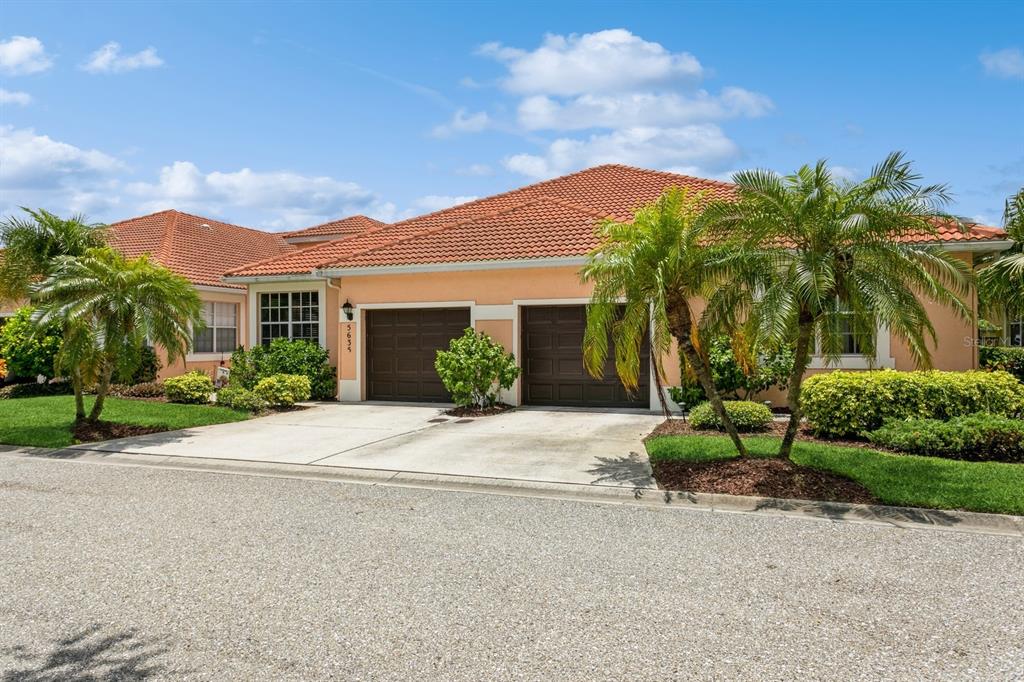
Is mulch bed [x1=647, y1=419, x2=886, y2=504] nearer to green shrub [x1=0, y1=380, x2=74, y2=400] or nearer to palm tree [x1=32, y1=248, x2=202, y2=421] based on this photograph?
palm tree [x1=32, y1=248, x2=202, y2=421]

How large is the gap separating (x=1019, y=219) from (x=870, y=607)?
55.5 ft

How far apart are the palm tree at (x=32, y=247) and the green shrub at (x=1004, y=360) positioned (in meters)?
19.9

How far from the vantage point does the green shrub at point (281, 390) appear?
15.4 meters

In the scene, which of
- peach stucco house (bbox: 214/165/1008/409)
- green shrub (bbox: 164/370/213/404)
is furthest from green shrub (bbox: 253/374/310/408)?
green shrub (bbox: 164/370/213/404)

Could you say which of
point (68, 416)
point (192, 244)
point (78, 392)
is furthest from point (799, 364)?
point (192, 244)

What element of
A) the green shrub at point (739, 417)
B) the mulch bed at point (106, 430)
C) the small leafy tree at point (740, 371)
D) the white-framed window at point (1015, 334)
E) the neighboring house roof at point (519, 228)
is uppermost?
the neighboring house roof at point (519, 228)

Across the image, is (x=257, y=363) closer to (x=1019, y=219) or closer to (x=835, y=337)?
(x=835, y=337)

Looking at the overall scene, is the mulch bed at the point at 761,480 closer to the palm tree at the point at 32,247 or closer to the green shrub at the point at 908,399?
the green shrub at the point at 908,399

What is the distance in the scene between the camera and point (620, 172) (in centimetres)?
2019

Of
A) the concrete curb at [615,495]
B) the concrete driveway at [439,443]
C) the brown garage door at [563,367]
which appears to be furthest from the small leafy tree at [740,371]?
the concrete curb at [615,495]

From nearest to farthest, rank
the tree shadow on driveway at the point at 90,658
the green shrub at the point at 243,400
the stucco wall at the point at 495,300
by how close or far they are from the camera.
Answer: the tree shadow on driveway at the point at 90,658 < the stucco wall at the point at 495,300 < the green shrub at the point at 243,400

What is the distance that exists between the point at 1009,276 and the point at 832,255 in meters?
9.82

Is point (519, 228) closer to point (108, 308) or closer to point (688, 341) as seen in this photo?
point (688, 341)

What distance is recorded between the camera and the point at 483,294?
51.4ft
